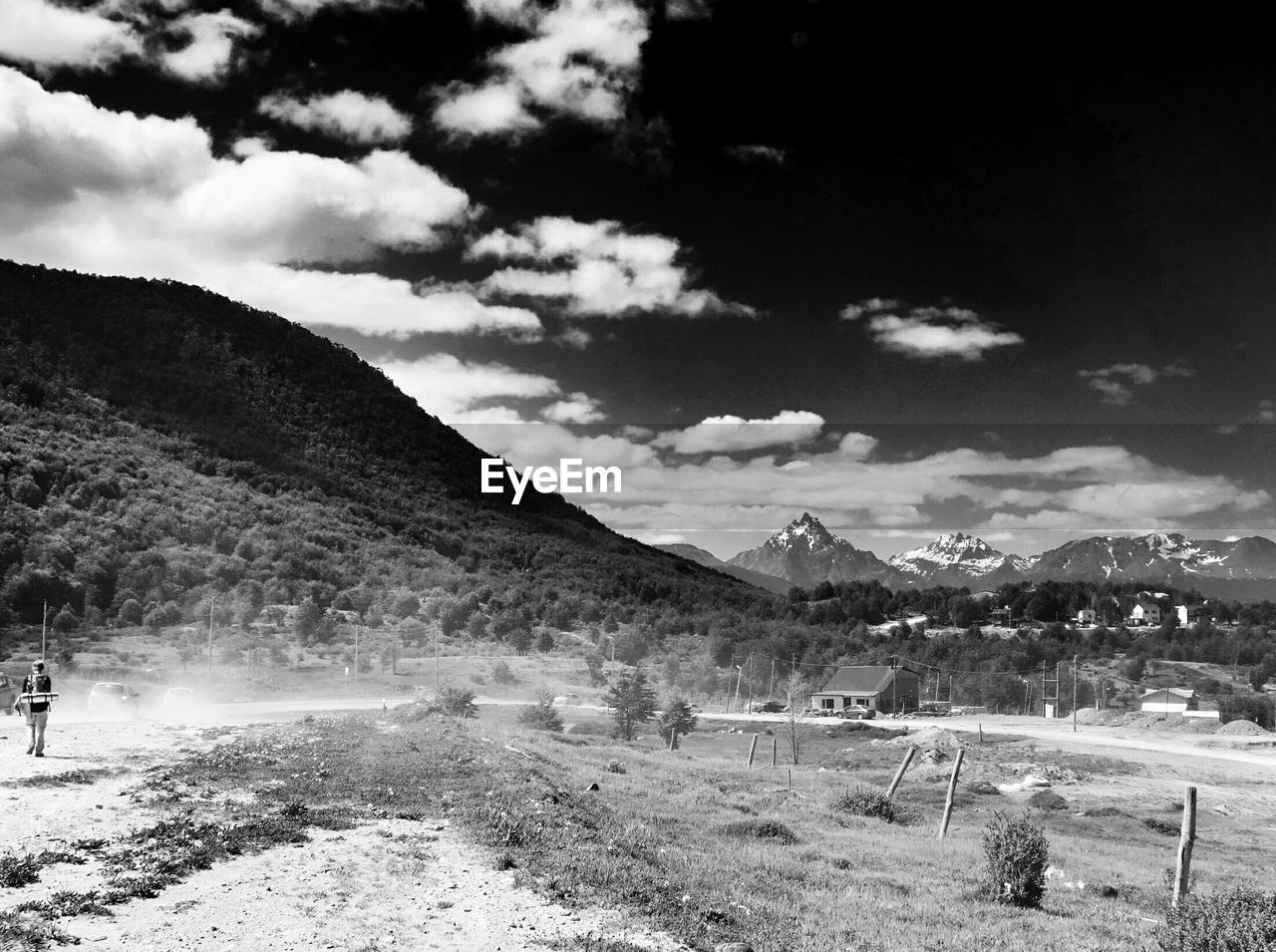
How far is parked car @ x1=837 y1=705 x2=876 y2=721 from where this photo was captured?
101500 millimetres

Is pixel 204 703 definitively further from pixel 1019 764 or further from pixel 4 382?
pixel 4 382

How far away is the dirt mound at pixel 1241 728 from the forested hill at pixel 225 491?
7838 cm

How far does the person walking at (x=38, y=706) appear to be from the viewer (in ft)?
70.8

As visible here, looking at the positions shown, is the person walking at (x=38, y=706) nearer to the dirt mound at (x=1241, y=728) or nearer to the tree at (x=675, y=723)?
the tree at (x=675, y=723)

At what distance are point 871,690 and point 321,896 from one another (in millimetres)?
109339

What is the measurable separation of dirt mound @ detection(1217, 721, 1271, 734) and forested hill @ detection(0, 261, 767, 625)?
78.4m

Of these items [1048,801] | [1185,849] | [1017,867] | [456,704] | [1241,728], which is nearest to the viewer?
[1185,849]

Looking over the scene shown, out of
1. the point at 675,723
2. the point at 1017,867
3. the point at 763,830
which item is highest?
the point at 1017,867

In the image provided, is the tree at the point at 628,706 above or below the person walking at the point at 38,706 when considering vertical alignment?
below

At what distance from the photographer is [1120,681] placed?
432 feet

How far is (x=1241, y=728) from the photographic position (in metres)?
81.2

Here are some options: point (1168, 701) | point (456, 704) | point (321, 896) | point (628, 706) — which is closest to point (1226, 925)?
point (321, 896)

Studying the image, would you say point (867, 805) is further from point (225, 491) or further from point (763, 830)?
point (225, 491)

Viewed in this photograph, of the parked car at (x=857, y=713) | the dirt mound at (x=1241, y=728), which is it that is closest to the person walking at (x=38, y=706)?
the dirt mound at (x=1241, y=728)
